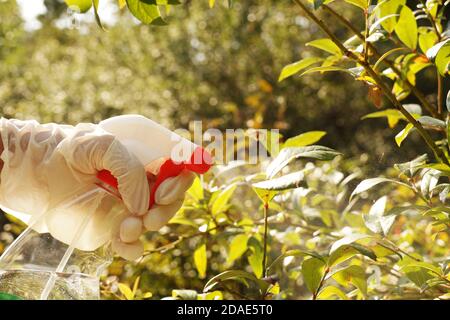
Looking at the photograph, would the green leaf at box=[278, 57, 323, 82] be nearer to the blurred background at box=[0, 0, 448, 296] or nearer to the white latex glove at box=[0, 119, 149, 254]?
the white latex glove at box=[0, 119, 149, 254]

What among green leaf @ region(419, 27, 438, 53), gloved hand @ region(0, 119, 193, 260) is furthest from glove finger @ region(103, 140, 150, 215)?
green leaf @ region(419, 27, 438, 53)

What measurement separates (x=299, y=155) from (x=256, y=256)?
36 centimetres

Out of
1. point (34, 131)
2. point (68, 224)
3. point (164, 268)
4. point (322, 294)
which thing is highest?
point (34, 131)

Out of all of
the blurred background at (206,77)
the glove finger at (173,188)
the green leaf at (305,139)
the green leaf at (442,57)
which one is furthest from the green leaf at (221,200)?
the blurred background at (206,77)

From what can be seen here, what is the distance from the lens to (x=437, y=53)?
0.85 m

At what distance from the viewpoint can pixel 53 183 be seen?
0.84 metres

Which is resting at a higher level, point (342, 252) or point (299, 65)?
point (299, 65)

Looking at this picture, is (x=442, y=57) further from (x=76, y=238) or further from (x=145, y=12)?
(x=76, y=238)

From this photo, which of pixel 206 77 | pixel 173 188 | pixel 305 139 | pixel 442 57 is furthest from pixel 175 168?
pixel 206 77

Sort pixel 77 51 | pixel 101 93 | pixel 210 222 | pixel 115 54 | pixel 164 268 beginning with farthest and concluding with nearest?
1. pixel 77 51
2. pixel 115 54
3. pixel 101 93
4. pixel 164 268
5. pixel 210 222

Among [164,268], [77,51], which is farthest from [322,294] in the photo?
[77,51]

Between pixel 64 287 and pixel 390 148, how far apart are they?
14.3 ft

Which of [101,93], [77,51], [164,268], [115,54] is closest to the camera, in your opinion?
[164,268]

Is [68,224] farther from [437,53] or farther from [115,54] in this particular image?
[115,54]
